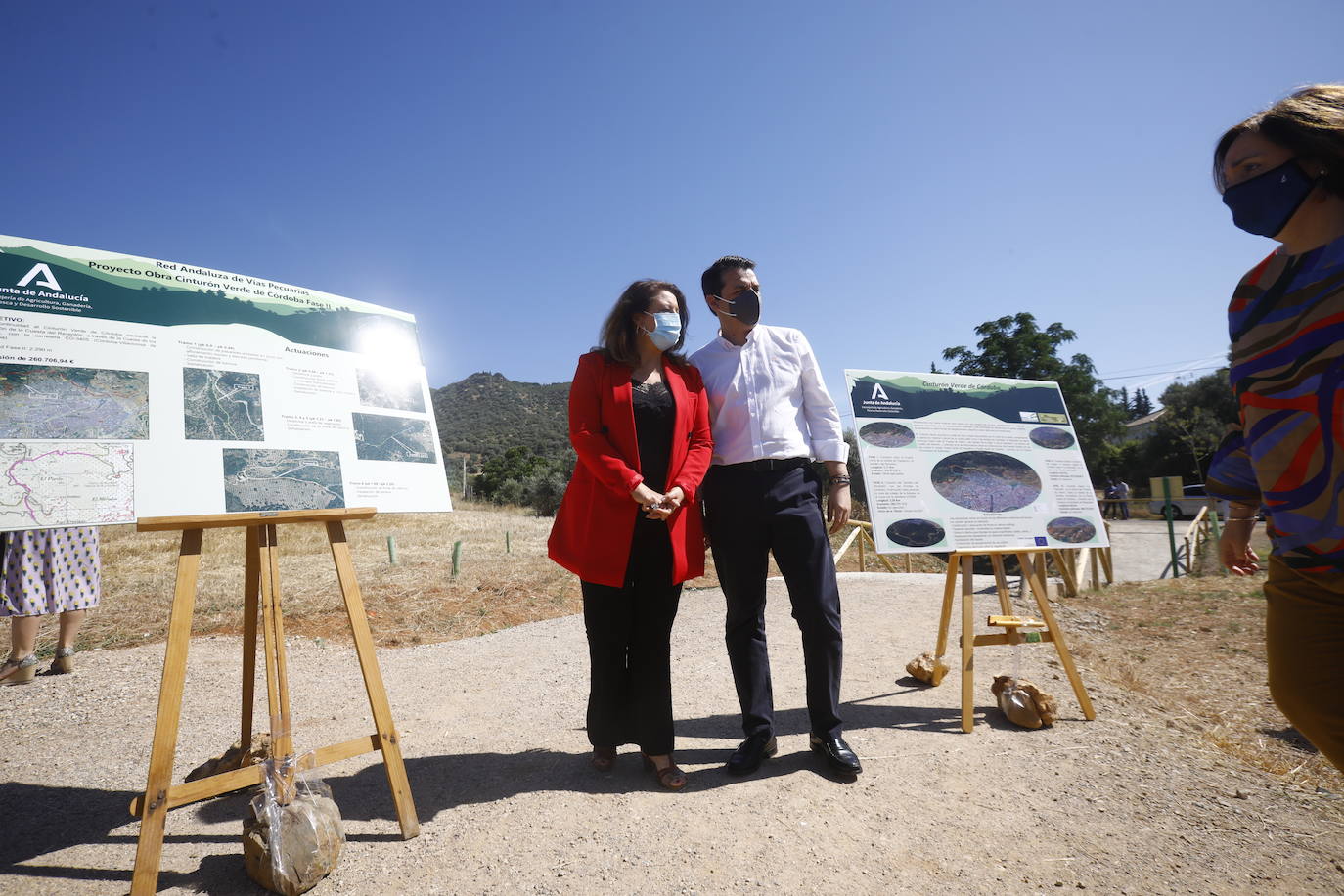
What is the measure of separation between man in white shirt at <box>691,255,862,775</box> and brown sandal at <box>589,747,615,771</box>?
54cm

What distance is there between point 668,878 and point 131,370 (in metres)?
2.58

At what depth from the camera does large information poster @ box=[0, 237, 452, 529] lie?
2215mm

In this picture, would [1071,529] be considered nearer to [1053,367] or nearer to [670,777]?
[670,777]

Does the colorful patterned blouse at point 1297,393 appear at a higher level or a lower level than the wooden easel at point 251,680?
higher

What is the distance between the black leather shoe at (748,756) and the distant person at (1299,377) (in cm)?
186

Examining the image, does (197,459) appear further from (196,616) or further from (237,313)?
(196,616)

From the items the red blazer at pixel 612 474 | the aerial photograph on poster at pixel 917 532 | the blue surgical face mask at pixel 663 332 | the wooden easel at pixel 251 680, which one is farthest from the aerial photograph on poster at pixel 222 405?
the aerial photograph on poster at pixel 917 532

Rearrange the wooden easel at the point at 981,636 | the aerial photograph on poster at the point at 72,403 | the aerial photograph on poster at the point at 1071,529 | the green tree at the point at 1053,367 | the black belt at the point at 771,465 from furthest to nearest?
1. the green tree at the point at 1053,367
2. the aerial photograph on poster at the point at 1071,529
3. the wooden easel at the point at 981,636
4. the black belt at the point at 771,465
5. the aerial photograph on poster at the point at 72,403

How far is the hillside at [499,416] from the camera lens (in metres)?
52.6

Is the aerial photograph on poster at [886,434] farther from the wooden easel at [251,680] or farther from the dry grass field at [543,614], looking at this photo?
the wooden easel at [251,680]

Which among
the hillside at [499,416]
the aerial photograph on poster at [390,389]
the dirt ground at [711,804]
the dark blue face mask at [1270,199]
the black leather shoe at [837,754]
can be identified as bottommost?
the dirt ground at [711,804]

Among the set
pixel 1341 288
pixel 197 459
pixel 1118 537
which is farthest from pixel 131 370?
pixel 1118 537

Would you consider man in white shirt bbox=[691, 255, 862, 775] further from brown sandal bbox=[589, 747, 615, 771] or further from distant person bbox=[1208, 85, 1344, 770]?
distant person bbox=[1208, 85, 1344, 770]

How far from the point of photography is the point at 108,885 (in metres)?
2.18
